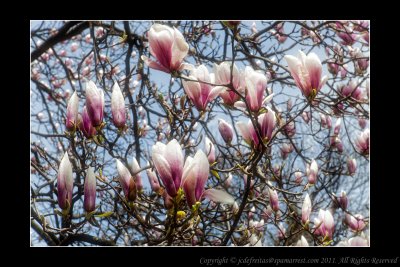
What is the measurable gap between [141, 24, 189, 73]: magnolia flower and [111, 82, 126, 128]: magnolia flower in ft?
0.59

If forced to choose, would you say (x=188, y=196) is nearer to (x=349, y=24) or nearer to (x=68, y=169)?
(x=68, y=169)

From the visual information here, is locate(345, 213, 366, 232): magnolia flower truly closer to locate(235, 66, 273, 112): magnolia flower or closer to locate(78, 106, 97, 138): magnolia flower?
locate(235, 66, 273, 112): magnolia flower

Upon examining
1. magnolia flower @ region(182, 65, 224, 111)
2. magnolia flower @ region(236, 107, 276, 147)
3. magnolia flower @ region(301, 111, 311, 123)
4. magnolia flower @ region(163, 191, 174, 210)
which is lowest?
magnolia flower @ region(163, 191, 174, 210)

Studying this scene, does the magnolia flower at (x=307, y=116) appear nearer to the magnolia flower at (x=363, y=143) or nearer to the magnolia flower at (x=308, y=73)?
the magnolia flower at (x=363, y=143)

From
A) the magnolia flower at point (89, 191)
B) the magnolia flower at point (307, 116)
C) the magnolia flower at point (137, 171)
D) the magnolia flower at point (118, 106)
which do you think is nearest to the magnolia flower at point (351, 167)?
the magnolia flower at point (307, 116)

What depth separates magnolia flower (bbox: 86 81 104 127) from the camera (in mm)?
1247

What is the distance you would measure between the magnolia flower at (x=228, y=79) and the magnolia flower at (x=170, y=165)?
1.09 ft

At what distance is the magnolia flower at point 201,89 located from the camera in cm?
125

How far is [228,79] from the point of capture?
1.30 metres

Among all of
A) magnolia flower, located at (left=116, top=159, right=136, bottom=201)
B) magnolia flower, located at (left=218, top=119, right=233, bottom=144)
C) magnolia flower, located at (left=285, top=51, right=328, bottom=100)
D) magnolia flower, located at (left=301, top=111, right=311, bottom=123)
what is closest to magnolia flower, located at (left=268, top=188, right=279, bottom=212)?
magnolia flower, located at (left=218, top=119, right=233, bottom=144)

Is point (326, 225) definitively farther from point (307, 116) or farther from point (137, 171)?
point (307, 116)
